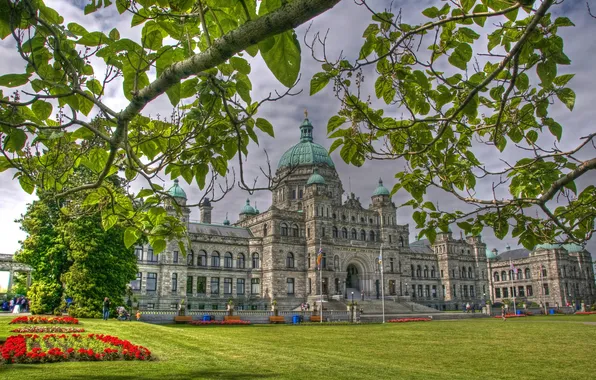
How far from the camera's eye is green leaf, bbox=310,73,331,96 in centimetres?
400

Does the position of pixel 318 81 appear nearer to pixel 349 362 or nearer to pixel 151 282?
pixel 349 362

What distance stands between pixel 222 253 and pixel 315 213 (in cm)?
1290

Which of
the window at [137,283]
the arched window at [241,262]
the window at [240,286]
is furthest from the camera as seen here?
the arched window at [241,262]

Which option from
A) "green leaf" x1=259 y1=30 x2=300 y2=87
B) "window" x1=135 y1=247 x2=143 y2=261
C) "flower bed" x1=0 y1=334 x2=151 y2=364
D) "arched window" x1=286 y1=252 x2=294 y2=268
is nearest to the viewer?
"green leaf" x1=259 y1=30 x2=300 y2=87

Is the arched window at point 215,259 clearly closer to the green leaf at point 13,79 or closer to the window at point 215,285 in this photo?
the window at point 215,285

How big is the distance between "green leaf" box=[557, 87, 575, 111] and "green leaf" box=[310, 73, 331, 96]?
7.92 feet

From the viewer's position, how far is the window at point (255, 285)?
5731cm

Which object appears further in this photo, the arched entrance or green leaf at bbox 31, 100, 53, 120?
the arched entrance

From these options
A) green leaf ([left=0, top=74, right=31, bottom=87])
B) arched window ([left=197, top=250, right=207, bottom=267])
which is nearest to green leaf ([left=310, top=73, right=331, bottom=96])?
green leaf ([left=0, top=74, right=31, bottom=87])

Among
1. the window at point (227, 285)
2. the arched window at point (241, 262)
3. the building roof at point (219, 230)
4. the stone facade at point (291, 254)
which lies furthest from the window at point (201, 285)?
the building roof at point (219, 230)

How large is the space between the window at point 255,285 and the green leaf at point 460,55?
5532cm

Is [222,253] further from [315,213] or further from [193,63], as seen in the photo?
[193,63]

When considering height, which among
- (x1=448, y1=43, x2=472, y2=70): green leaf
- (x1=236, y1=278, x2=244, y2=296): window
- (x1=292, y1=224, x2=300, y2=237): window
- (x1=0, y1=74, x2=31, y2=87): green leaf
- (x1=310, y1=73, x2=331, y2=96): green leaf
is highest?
(x1=292, y1=224, x2=300, y2=237): window

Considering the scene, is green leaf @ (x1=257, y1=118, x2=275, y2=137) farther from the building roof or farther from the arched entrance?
the arched entrance
